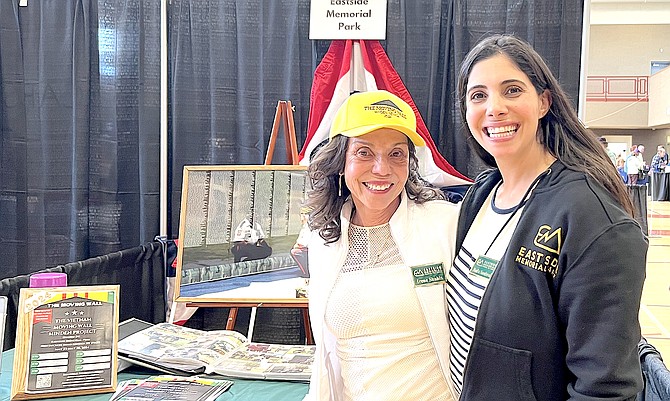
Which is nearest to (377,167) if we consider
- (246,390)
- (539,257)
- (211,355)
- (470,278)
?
(470,278)

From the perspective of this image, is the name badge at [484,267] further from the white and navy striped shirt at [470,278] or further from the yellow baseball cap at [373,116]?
the yellow baseball cap at [373,116]

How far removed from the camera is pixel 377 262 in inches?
58.1

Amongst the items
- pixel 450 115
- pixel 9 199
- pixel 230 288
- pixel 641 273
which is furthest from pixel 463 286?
pixel 9 199

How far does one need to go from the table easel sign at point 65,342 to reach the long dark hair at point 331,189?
0.69m

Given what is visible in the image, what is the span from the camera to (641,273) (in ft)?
3.21

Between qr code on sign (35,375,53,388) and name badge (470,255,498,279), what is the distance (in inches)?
47.6

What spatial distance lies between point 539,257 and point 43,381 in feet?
4.53

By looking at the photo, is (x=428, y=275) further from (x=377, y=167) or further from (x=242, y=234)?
(x=242, y=234)

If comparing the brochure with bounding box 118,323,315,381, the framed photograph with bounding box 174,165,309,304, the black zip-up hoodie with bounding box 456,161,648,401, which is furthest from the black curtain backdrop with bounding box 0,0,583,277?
the black zip-up hoodie with bounding box 456,161,648,401

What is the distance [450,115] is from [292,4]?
961 millimetres

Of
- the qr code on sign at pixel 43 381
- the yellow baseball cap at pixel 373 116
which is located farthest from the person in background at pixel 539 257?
the qr code on sign at pixel 43 381

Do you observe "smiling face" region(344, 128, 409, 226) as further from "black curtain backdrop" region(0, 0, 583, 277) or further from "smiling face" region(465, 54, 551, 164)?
"black curtain backdrop" region(0, 0, 583, 277)

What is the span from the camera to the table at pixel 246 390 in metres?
1.76

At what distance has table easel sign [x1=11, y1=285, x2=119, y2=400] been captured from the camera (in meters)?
1.71
